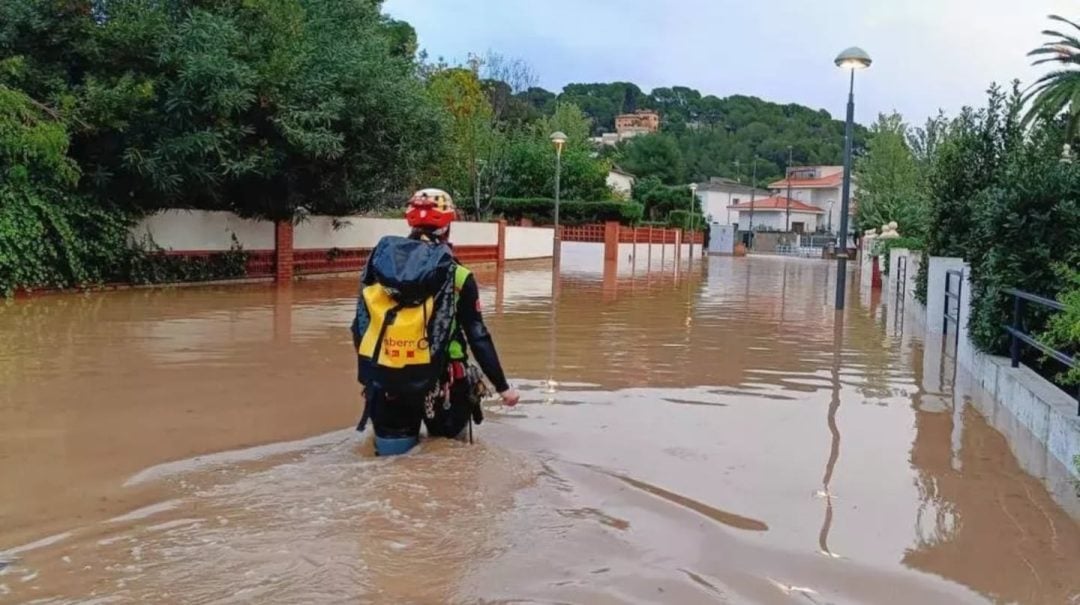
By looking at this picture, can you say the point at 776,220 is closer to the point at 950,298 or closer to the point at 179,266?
the point at 179,266

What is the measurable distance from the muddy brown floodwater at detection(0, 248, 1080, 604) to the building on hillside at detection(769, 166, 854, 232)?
87.6m

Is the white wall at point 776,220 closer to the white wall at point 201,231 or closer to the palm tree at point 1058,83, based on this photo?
the palm tree at point 1058,83

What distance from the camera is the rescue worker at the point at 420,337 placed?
4.35 m

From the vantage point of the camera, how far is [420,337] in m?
4.38

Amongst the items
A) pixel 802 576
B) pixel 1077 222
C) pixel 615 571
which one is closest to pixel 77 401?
pixel 615 571

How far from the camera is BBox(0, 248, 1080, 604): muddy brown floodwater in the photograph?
3709 mm

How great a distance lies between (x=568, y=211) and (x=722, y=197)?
5638cm

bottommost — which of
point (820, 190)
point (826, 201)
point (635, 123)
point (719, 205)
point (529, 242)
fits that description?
point (529, 242)

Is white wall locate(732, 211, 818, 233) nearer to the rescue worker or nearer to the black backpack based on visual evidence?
the rescue worker

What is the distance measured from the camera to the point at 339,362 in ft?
30.8

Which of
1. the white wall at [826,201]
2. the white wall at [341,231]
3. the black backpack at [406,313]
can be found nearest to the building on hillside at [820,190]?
the white wall at [826,201]

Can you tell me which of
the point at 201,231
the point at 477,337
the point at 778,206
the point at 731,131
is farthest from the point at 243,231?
the point at 731,131

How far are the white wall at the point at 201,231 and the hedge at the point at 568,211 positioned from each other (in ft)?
79.9

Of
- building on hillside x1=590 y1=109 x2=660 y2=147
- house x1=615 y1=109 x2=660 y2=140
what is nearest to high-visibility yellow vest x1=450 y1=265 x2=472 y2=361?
building on hillside x1=590 y1=109 x2=660 y2=147
